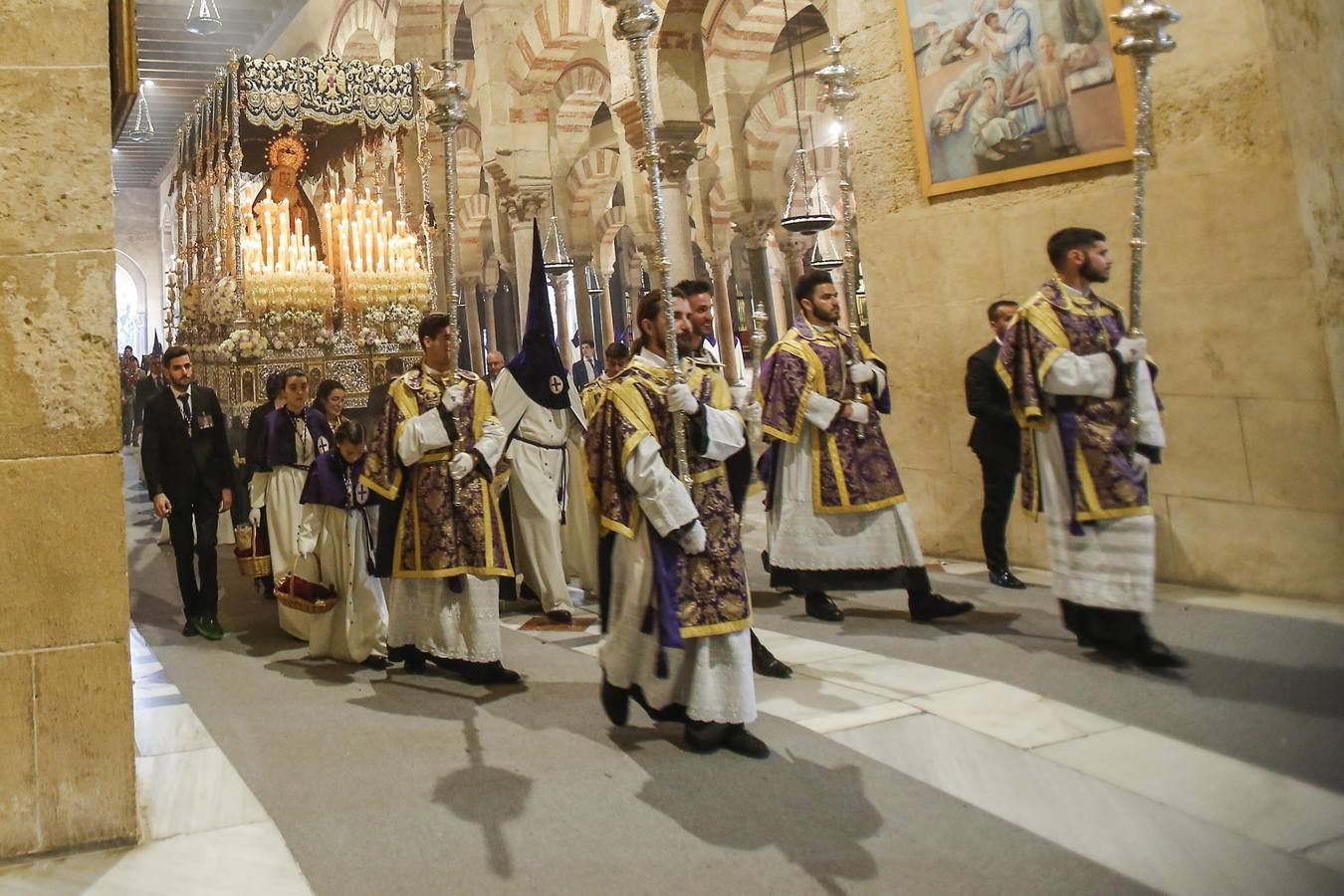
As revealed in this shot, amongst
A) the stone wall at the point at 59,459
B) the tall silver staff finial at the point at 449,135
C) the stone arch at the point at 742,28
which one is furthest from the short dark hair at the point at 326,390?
the stone arch at the point at 742,28

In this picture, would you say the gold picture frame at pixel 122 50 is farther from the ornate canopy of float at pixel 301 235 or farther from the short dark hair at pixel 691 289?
the ornate canopy of float at pixel 301 235

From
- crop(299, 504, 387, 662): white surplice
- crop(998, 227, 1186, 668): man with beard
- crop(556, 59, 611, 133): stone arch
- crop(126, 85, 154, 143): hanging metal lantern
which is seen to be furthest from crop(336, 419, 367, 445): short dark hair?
crop(126, 85, 154, 143): hanging metal lantern

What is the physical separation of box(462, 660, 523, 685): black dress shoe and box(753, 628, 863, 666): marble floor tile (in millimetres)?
1089

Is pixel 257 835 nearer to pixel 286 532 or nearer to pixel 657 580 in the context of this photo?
pixel 657 580

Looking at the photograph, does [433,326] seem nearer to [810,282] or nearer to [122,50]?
[122,50]

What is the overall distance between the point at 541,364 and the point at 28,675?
2481 millimetres

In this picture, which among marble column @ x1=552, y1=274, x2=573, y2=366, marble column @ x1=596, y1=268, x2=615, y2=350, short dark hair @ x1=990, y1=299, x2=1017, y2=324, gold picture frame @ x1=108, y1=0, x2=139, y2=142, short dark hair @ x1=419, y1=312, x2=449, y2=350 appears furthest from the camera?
marble column @ x1=596, y1=268, x2=615, y2=350

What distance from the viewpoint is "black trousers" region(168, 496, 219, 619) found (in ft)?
16.2

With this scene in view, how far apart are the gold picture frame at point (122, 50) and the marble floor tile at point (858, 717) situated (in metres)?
2.67

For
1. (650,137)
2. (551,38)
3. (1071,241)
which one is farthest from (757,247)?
(650,137)

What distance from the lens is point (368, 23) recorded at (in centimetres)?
1266

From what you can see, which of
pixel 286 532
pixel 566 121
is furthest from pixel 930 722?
pixel 566 121

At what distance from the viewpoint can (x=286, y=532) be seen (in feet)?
Result: 19.0

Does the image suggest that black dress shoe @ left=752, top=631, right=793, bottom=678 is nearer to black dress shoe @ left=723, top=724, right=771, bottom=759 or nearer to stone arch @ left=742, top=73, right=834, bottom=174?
black dress shoe @ left=723, top=724, right=771, bottom=759
